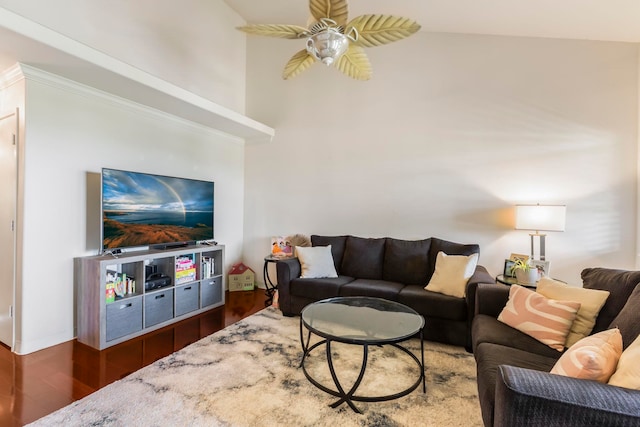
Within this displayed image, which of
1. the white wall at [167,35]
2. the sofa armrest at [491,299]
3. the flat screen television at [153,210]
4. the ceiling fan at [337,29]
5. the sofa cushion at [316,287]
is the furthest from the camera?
the sofa cushion at [316,287]

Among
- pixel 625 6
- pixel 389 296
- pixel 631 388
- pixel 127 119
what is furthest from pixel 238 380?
pixel 625 6

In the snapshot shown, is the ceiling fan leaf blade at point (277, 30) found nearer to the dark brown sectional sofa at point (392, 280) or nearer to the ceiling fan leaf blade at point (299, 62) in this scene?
the ceiling fan leaf blade at point (299, 62)

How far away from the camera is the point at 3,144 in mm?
2719

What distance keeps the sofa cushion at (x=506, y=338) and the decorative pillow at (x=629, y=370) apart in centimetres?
58

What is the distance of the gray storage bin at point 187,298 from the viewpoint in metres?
3.33

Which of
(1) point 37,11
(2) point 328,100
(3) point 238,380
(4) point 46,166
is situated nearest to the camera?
(3) point 238,380

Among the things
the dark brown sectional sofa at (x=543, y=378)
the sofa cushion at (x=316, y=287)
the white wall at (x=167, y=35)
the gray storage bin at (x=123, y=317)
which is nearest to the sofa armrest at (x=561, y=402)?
the dark brown sectional sofa at (x=543, y=378)

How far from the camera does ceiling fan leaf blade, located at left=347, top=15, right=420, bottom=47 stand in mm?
1860

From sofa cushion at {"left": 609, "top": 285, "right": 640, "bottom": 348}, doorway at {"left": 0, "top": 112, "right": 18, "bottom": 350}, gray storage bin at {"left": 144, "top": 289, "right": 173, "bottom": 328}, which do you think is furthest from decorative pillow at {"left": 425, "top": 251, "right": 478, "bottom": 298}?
doorway at {"left": 0, "top": 112, "right": 18, "bottom": 350}

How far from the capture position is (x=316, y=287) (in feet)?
10.6

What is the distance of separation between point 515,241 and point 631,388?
260cm

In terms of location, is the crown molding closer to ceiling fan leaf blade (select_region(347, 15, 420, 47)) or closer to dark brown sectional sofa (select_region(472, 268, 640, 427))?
ceiling fan leaf blade (select_region(347, 15, 420, 47))

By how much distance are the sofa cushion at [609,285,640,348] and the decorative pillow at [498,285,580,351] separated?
0.65 ft

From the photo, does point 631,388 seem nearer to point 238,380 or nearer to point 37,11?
point 238,380
